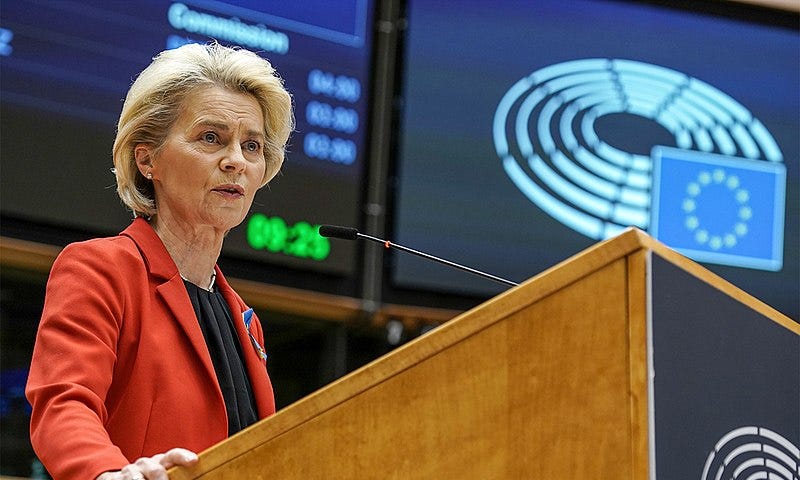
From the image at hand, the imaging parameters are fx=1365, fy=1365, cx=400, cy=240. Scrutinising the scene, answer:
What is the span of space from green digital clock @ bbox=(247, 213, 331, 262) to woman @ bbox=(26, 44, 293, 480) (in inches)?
95.3

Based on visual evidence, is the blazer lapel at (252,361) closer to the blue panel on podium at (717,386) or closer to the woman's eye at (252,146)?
the woman's eye at (252,146)

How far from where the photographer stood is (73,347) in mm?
1669

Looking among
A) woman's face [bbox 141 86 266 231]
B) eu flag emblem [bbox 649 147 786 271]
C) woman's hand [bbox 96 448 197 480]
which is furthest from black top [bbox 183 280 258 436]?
eu flag emblem [bbox 649 147 786 271]

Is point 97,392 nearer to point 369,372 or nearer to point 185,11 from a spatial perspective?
point 369,372

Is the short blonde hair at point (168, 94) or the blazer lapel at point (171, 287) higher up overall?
the short blonde hair at point (168, 94)

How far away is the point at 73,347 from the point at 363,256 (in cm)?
327

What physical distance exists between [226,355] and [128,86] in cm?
264

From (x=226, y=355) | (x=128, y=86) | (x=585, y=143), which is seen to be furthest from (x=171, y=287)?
(x=585, y=143)

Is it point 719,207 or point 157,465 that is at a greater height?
point 719,207

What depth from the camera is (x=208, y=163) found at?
202 cm

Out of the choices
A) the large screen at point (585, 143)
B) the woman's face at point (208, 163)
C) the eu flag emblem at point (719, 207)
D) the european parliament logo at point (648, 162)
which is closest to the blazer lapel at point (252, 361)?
the woman's face at point (208, 163)

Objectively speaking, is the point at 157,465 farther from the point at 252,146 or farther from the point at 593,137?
the point at 593,137

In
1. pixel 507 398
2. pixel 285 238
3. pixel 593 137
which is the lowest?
pixel 285 238

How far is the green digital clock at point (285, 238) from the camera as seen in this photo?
4648mm
